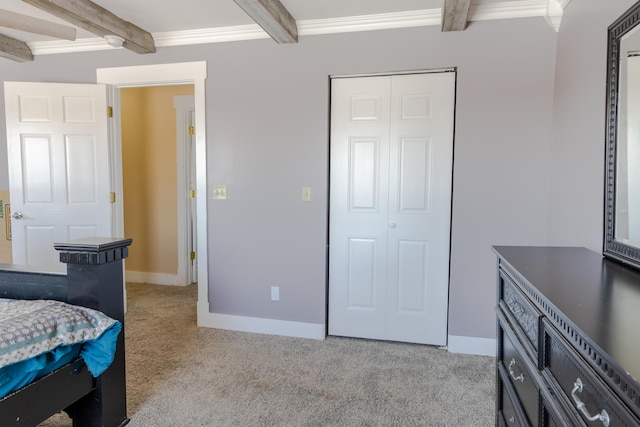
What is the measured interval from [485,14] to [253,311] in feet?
8.90

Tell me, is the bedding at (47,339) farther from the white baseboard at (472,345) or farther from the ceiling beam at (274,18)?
the white baseboard at (472,345)

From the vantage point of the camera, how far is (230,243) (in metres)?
3.12

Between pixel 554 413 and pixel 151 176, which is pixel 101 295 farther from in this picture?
pixel 151 176

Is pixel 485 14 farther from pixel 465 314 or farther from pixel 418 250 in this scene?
pixel 465 314

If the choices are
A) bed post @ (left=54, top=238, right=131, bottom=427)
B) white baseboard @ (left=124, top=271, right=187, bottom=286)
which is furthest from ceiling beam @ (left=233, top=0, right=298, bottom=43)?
white baseboard @ (left=124, top=271, right=187, bottom=286)

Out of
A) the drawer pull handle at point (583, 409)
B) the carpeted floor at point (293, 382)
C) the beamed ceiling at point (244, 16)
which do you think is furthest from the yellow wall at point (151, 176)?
the drawer pull handle at point (583, 409)

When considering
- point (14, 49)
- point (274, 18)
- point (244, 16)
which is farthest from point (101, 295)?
point (14, 49)

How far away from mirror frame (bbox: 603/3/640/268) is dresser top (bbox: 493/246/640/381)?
0.08 meters

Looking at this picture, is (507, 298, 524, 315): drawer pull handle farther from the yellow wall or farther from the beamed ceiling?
the yellow wall

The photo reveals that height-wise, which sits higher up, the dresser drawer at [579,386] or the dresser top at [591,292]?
the dresser top at [591,292]

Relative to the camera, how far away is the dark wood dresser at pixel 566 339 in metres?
0.71

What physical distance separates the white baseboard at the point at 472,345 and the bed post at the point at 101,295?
6.85 ft

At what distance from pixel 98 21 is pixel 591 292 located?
120 inches

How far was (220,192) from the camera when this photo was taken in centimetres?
311
